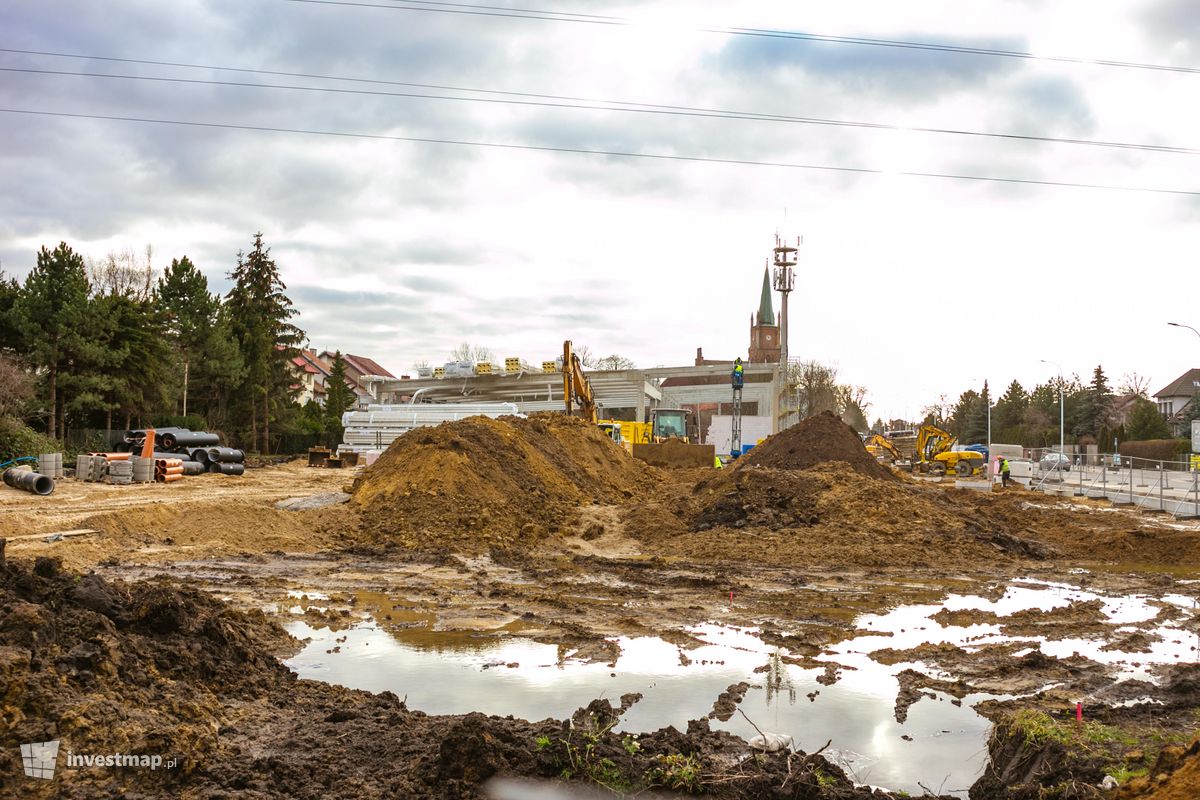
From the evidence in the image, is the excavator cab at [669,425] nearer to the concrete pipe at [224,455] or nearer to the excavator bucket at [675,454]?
the excavator bucket at [675,454]

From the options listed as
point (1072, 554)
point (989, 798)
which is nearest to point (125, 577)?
point (989, 798)

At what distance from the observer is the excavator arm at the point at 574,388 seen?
1300 inches

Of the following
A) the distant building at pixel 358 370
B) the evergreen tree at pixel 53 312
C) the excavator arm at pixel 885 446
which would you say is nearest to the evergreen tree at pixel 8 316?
the evergreen tree at pixel 53 312

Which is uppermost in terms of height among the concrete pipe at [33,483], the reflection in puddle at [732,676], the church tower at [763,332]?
the church tower at [763,332]

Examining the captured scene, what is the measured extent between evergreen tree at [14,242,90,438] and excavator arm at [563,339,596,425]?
18230 millimetres

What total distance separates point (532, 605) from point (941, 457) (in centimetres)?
3814

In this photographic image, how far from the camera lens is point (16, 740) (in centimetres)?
486

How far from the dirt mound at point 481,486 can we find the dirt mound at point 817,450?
426 centimetres

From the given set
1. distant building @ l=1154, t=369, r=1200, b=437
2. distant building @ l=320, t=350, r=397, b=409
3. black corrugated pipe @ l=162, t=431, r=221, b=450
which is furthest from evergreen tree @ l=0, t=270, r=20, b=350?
distant building @ l=1154, t=369, r=1200, b=437

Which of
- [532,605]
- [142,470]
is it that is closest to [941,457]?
[142,470]

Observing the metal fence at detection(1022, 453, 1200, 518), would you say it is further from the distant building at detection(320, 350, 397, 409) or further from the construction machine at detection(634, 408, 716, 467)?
the distant building at detection(320, 350, 397, 409)

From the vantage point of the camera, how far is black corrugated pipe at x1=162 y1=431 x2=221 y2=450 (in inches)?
1289

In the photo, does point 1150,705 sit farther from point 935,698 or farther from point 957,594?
point 957,594

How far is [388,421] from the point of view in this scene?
45375mm
